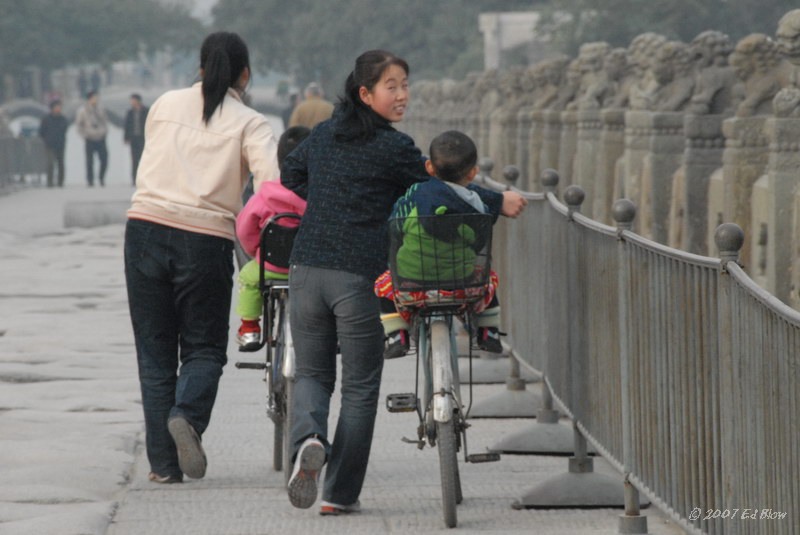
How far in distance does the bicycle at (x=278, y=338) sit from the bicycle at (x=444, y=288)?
0.67 meters

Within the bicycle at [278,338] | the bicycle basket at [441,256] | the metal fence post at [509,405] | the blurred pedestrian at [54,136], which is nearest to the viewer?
the bicycle basket at [441,256]

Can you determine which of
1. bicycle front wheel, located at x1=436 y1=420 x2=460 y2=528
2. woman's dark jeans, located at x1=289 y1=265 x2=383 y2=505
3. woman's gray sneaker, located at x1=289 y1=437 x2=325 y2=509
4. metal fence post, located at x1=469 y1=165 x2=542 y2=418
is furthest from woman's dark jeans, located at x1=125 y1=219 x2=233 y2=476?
metal fence post, located at x1=469 y1=165 x2=542 y2=418

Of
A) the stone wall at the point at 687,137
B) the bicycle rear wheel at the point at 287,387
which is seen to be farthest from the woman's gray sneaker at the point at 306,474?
the stone wall at the point at 687,137

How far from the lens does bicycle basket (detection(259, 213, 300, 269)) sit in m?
7.05

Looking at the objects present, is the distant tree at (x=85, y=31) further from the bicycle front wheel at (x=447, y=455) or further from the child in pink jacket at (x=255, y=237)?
the bicycle front wheel at (x=447, y=455)

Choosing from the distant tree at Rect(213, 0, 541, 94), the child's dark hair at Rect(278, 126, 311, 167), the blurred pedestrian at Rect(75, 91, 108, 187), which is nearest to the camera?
the child's dark hair at Rect(278, 126, 311, 167)

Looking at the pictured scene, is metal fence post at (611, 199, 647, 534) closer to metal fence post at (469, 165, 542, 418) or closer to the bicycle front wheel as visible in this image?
the bicycle front wheel

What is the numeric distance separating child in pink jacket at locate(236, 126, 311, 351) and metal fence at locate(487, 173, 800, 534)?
1.00m

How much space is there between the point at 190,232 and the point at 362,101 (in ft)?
3.55

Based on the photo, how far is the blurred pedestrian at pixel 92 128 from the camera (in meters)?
39.1

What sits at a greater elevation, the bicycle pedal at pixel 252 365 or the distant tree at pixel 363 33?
the distant tree at pixel 363 33

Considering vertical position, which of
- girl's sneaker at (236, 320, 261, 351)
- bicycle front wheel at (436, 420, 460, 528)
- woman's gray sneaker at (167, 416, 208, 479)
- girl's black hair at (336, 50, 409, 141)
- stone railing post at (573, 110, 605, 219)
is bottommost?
woman's gray sneaker at (167, 416, 208, 479)

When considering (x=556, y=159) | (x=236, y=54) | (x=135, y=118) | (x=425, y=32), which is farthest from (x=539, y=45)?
(x=236, y=54)

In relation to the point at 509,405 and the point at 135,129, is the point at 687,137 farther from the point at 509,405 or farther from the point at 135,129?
the point at 135,129
